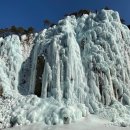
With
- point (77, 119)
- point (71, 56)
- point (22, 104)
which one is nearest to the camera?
point (77, 119)

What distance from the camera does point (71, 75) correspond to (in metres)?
28.6

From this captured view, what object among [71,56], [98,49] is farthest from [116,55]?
[71,56]

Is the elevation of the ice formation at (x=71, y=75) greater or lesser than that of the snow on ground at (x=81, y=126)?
greater

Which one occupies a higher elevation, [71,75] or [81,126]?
[71,75]

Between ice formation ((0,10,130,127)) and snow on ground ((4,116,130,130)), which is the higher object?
ice formation ((0,10,130,127))

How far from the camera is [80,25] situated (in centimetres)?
3278

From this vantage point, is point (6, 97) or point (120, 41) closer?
point (6, 97)

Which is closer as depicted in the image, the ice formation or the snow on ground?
the snow on ground

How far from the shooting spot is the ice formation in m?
26.3

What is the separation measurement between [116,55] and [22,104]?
26.6 feet

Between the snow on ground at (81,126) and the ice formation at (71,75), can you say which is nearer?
the snow on ground at (81,126)

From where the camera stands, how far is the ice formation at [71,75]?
26281 millimetres

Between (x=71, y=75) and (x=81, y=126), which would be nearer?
(x=81, y=126)

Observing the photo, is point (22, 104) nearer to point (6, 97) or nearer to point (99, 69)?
point (6, 97)
